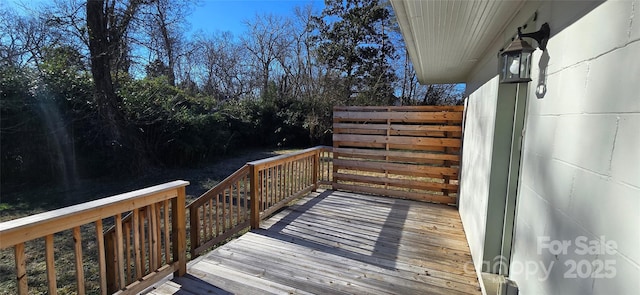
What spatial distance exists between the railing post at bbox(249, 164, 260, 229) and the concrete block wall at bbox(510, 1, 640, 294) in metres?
2.54

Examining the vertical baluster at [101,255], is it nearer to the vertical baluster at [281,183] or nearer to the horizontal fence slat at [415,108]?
the vertical baluster at [281,183]

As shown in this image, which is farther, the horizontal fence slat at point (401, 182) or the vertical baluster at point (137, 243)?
the horizontal fence slat at point (401, 182)

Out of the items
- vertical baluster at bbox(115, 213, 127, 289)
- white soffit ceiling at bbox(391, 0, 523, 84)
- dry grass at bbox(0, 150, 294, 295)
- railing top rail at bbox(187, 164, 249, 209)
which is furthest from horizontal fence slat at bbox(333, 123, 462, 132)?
vertical baluster at bbox(115, 213, 127, 289)

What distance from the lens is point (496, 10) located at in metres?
1.90

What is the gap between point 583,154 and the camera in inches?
40.3

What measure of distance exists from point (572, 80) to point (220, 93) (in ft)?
51.4

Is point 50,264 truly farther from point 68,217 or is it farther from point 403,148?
point 403,148

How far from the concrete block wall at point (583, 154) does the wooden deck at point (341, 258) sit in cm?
93

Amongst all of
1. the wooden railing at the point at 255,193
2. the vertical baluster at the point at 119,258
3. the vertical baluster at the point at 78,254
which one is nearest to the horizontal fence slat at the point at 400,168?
the wooden railing at the point at 255,193

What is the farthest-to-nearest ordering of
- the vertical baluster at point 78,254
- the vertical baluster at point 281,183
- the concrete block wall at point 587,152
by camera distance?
1. the vertical baluster at point 281,183
2. the vertical baluster at point 78,254
3. the concrete block wall at point 587,152

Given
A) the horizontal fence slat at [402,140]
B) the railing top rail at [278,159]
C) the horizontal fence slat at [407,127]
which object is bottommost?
the railing top rail at [278,159]

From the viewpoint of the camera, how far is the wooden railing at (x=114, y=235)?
1.46 metres

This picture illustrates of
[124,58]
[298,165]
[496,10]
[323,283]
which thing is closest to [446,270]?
[323,283]

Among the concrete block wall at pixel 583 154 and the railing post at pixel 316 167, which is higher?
the concrete block wall at pixel 583 154
